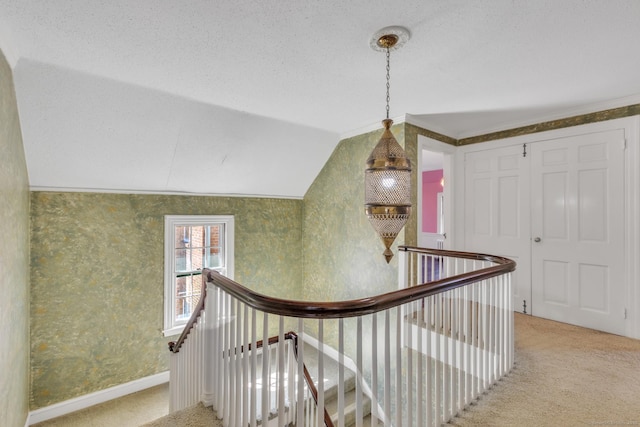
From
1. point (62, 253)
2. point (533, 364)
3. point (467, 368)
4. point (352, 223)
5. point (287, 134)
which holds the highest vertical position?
point (287, 134)

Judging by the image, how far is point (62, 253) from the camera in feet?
11.1

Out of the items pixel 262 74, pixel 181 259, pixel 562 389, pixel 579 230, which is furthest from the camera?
pixel 181 259

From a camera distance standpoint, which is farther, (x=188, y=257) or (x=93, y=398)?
(x=188, y=257)

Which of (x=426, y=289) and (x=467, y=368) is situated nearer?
(x=426, y=289)

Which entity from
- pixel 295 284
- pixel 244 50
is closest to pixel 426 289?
pixel 244 50

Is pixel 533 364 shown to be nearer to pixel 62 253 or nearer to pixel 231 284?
pixel 231 284

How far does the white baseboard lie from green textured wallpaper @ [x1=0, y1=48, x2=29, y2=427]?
216 mm

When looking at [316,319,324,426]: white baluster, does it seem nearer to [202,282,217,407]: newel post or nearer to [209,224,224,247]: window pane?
[202,282,217,407]: newel post

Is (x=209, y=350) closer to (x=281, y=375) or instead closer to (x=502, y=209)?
(x=281, y=375)

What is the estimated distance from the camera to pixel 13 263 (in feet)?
8.22

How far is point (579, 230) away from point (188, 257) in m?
4.86

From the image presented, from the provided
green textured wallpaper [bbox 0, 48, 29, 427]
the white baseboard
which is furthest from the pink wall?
green textured wallpaper [bbox 0, 48, 29, 427]

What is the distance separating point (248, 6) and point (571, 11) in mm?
1806

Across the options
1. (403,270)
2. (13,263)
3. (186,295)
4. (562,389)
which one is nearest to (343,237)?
(403,270)
